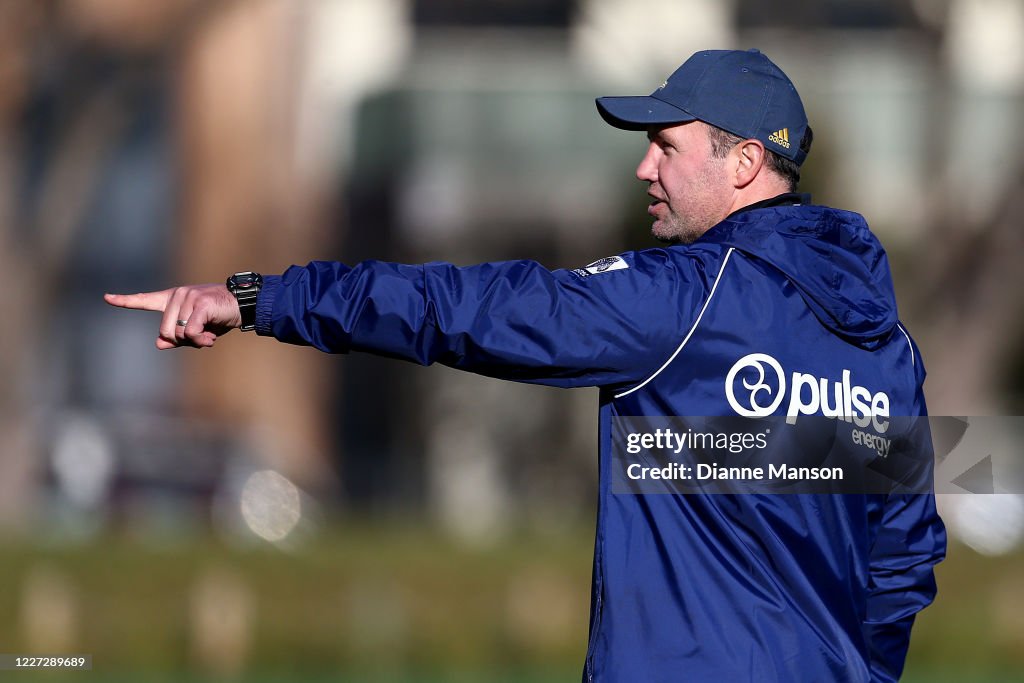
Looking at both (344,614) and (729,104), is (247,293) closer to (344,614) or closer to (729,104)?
(729,104)

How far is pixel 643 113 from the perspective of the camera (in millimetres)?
3787

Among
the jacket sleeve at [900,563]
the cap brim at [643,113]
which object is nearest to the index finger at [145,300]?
A: the cap brim at [643,113]

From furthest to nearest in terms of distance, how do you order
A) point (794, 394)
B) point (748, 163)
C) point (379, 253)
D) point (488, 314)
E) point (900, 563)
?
1. point (379, 253)
2. point (900, 563)
3. point (748, 163)
4. point (794, 394)
5. point (488, 314)

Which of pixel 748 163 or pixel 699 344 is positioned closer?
pixel 699 344

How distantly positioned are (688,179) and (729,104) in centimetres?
18

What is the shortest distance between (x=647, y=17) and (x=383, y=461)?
28.5 feet

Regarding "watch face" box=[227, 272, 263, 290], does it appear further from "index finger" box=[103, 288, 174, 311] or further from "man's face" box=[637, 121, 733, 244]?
"man's face" box=[637, 121, 733, 244]

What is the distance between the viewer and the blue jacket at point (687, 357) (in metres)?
3.36

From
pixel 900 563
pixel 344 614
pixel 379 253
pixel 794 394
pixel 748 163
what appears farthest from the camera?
pixel 379 253

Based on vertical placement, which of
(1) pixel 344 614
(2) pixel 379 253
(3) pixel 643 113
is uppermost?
(2) pixel 379 253

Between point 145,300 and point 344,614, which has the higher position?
point 145,300

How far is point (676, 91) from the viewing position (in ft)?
12.5

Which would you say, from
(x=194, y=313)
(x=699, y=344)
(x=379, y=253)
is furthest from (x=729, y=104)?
(x=379, y=253)

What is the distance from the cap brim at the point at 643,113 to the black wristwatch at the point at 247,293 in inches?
35.1
